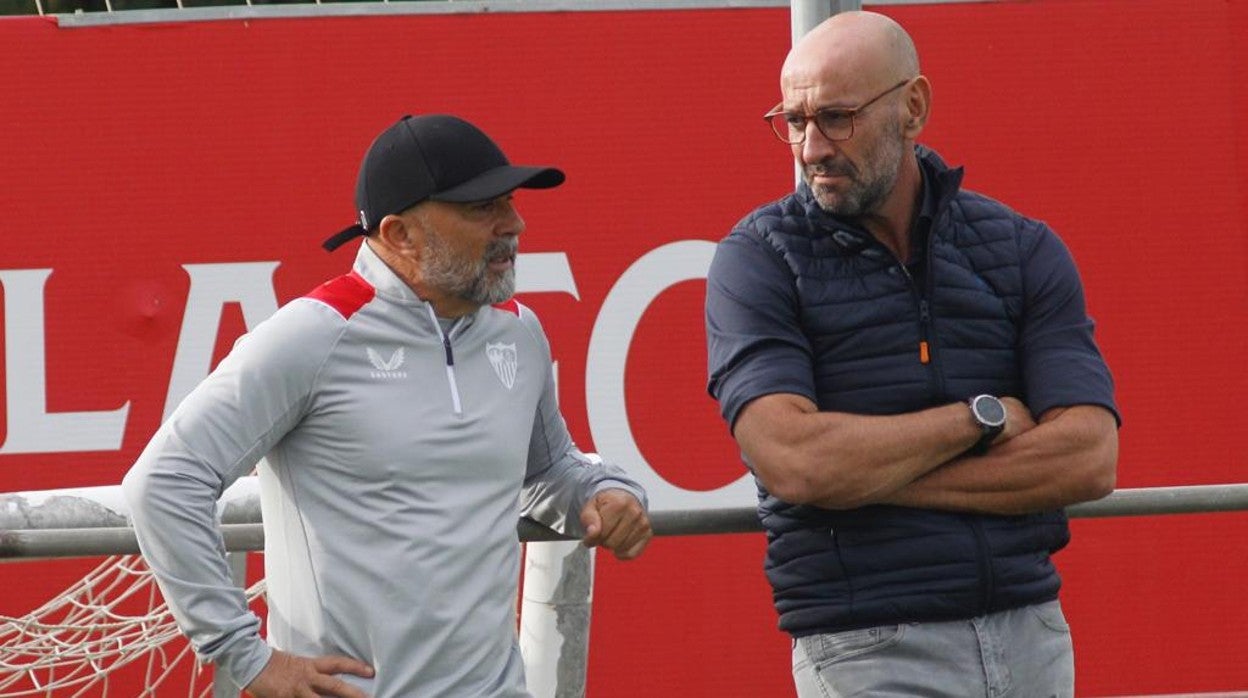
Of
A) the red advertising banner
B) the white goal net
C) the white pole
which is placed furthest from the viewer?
the red advertising banner

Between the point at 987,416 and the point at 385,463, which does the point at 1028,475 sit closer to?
the point at 987,416

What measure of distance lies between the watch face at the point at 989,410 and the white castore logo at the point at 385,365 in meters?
0.75

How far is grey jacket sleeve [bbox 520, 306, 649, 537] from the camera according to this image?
8.80ft

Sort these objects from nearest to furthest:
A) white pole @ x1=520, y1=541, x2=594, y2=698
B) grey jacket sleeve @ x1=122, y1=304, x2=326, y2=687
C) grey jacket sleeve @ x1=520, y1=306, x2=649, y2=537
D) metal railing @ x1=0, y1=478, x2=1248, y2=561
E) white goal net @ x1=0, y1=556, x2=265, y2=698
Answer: grey jacket sleeve @ x1=122, y1=304, x2=326, y2=687 < metal railing @ x1=0, y1=478, x2=1248, y2=561 < grey jacket sleeve @ x1=520, y1=306, x2=649, y2=537 < white pole @ x1=520, y1=541, x2=594, y2=698 < white goal net @ x1=0, y1=556, x2=265, y2=698

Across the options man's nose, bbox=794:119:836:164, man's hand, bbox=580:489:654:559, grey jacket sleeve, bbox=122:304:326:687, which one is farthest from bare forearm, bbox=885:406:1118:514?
grey jacket sleeve, bbox=122:304:326:687

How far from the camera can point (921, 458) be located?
8.45ft

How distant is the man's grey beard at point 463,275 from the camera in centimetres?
253

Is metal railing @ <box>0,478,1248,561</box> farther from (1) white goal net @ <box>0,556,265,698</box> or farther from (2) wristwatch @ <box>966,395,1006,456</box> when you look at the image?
(1) white goal net @ <box>0,556,265,698</box>

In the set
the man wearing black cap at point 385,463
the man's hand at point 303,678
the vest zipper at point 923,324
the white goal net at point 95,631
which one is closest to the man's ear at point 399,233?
the man wearing black cap at point 385,463

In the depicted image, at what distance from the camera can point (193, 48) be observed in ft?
17.6

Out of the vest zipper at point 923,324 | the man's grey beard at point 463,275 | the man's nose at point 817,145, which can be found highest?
the man's nose at point 817,145

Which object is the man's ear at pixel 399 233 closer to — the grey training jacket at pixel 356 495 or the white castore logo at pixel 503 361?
the grey training jacket at pixel 356 495

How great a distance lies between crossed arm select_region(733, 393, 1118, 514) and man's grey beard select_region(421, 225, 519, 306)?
37cm

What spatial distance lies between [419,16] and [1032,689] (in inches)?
128
